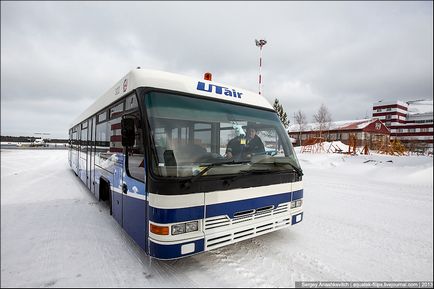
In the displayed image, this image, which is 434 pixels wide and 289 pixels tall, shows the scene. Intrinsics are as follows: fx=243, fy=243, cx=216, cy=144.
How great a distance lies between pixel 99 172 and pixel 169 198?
3.46 metres

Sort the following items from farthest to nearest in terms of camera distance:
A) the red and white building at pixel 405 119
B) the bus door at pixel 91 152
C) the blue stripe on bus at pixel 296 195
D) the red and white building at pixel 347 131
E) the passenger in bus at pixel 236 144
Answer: the red and white building at pixel 405 119 < the red and white building at pixel 347 131 < the bus door at pixel 91 152 < the blue stripe on bus at pixel 296 195 < the passenger in bus at pixel 236 144

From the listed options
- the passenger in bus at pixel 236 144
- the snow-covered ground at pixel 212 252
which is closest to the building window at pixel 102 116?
the snow-covered ground at pixel 212 252

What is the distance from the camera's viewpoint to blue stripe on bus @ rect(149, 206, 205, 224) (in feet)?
9.23

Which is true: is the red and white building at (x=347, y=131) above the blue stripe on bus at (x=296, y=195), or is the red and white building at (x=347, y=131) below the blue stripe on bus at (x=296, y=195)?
above

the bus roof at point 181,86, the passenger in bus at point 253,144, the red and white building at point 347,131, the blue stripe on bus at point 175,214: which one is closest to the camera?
the blue stripe on bus at point 175,214

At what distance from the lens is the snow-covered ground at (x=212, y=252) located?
8.40 feet

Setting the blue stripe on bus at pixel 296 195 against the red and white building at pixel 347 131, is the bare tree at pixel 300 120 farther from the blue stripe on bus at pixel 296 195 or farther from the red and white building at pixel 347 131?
the blue stripe on bus at pixel 296 195

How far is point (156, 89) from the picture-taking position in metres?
3.25

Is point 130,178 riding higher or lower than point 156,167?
lower

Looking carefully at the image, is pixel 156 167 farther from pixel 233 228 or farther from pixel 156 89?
pixel 233 228

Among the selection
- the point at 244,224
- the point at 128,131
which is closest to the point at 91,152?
the point at 128,131

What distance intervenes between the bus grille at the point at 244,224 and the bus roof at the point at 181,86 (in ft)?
5.80

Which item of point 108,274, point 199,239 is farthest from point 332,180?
point 108,274

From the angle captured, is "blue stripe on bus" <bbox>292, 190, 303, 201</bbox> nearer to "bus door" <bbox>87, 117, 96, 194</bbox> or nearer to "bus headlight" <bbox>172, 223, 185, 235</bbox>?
"bus headlight" <bbox>172, 223, 185, 235</bbox>
